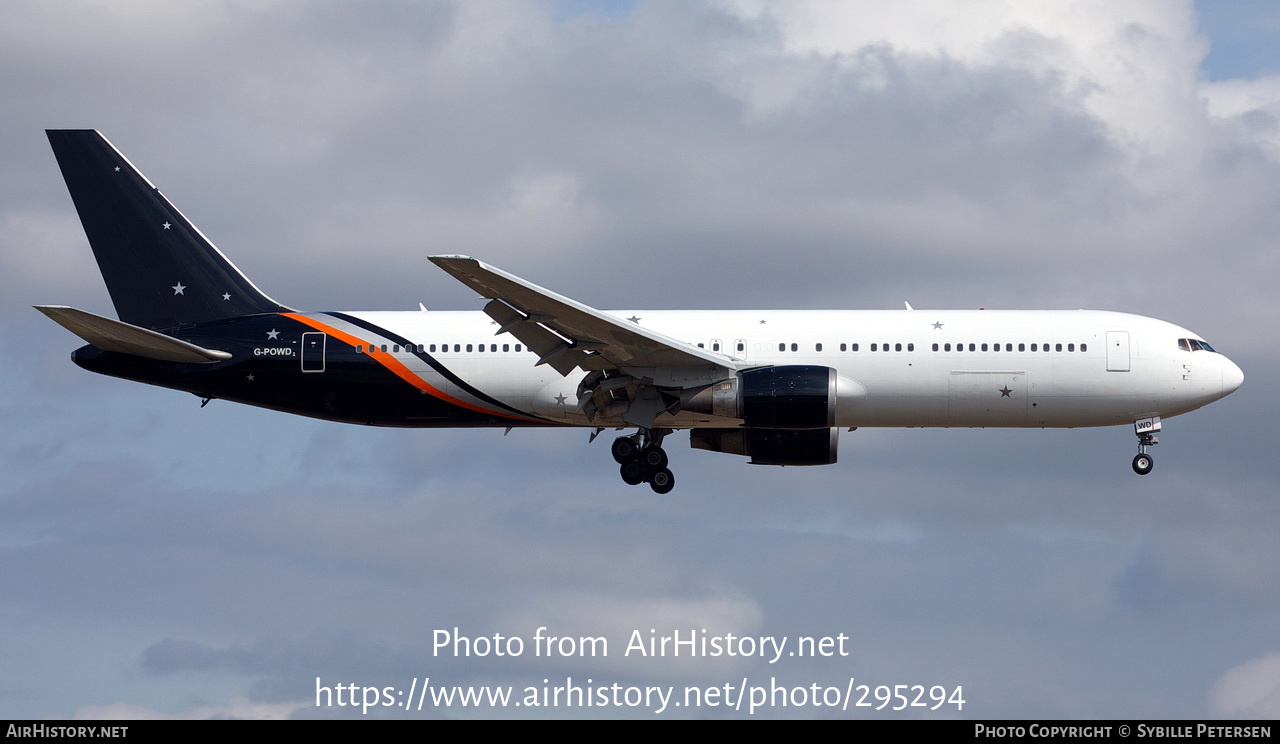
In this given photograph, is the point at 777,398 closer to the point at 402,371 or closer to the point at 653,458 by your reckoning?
the point at 653,458

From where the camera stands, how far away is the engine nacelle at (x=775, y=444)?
39.5 m

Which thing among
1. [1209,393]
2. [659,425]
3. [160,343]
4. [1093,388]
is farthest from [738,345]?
[160,343]

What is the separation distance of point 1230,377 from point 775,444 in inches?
484

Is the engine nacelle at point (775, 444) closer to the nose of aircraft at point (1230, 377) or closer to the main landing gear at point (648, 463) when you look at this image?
the main landing gear at point (648, 463)

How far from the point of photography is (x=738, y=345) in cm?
3853

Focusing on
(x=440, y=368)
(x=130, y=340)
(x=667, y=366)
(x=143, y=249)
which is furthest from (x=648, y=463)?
(x=143, y=249)

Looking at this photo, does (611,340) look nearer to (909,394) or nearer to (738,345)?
(738,345)

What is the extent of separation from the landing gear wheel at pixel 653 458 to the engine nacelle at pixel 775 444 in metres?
1.52

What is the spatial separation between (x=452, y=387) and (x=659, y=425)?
5675 mm

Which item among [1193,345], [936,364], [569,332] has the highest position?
[1193,345]

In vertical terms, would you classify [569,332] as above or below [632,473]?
above

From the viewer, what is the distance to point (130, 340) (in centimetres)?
3834

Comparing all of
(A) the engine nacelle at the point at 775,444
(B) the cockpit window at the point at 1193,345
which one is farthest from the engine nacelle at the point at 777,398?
(B) the cockpit window at the point at 1193,345

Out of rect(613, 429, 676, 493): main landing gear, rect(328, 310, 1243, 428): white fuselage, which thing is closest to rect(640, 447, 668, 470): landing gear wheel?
rect(613, 429, 676, 493): main landing gear
